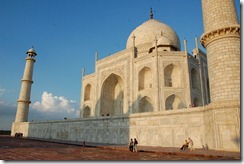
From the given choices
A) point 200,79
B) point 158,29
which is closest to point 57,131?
point 200,79

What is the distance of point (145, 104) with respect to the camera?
19703 millimetres

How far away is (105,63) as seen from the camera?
23.7 m

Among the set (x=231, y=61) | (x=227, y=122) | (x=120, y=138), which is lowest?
(x=120, y=138)

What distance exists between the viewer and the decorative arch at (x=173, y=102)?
1836cm


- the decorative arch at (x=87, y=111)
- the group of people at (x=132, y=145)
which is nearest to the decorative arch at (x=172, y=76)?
the group of people at (x=132, y=145)

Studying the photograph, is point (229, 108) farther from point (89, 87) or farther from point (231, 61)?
point (89, 87)

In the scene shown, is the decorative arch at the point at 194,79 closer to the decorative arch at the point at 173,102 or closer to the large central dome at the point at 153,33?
the decorative arch at the point at 173,102

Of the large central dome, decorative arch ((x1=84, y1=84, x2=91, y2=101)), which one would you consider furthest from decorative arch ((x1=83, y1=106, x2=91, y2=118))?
the large central dome

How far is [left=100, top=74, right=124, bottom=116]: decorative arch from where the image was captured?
2311 cm

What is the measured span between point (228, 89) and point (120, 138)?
7319 millimetres

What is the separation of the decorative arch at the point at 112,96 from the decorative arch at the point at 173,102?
6.44 meters

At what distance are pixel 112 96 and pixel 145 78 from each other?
5.50m

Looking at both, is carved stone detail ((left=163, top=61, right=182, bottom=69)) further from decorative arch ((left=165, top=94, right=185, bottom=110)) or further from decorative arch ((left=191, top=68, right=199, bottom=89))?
decorative arch ((left=165, top=94, right=185, bottom=110))

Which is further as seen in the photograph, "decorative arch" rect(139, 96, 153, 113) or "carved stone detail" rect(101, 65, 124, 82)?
"carved stone detail" rect(101, 65, 124, 82)
